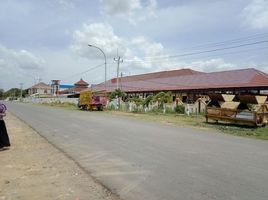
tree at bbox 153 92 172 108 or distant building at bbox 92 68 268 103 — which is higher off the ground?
distant building at bbox 92 68 268 103

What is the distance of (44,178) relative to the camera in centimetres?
718

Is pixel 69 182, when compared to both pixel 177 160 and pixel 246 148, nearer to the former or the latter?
pixel 177 160

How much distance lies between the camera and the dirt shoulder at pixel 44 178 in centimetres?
598

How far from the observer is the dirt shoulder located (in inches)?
235

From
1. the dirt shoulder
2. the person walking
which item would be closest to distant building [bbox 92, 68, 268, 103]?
the person walking

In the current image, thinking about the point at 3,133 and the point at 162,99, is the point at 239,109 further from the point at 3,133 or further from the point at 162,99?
the point at 162,99

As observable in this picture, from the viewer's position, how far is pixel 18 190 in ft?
20.7

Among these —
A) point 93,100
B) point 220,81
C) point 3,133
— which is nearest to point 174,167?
point 3,133

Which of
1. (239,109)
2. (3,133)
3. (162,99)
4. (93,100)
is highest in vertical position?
(162,99)

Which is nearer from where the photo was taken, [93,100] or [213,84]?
[93,100]

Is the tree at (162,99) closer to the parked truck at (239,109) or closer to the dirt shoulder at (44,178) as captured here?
the parked truck at (239,109)

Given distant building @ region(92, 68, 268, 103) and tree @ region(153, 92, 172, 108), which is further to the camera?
distant building @ region(92, 68, 268, 103)

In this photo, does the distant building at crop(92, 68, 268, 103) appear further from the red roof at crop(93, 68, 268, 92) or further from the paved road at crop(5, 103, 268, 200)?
the paved road at crop(5, 103, 268, 200)

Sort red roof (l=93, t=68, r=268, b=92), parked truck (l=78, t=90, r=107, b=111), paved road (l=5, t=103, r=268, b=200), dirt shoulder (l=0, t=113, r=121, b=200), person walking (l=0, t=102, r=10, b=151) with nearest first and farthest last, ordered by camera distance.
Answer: dirt shoulder (l=0, t=113, r=121, b=200) → paved road (l=5, t=103, r=268, b=200) → person walking (l=0, t=102, r=10, b=151) → red roof (l=93, t=68, r=268, b=92) → parked truck (l=78, t=90, r=107, b=111)
